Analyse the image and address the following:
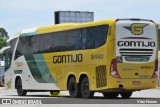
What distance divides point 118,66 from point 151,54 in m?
1.61

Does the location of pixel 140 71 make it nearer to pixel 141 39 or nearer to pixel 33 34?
pixel 141 39

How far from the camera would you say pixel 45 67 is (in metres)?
29.3

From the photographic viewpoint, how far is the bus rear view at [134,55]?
2466 cm

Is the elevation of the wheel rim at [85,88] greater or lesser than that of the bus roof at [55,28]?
lesser

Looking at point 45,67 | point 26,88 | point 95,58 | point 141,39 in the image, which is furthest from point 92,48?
point 26,88

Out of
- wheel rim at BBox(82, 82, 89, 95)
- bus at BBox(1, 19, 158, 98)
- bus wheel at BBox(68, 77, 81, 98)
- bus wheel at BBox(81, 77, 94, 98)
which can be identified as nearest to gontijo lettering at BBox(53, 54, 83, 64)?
bus at BBox(1, 19, 158, 98)

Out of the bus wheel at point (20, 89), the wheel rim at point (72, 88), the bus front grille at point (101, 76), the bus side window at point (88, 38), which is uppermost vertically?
the bus side window at point (88, 38)

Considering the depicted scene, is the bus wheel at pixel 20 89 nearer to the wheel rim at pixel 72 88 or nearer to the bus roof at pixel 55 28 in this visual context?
the bus roof at pixel 55 28

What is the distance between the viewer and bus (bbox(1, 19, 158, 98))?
24.7 metres

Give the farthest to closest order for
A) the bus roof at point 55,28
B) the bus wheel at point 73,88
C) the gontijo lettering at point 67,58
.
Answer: the gontijo lettering at point 67,58 < the bus wheel at point 73,88 < the bus roof at point 55,28

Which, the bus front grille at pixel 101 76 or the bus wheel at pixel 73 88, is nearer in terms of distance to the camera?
the bus front grille at pixel 101 76

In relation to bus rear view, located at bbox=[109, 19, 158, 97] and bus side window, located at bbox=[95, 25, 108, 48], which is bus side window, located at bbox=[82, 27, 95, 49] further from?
bus rear view, located at bbox=[109, 19, 158, 97]

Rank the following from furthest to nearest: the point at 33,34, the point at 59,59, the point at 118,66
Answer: the point at 33,34
the point at 59,59
the point at 118,66

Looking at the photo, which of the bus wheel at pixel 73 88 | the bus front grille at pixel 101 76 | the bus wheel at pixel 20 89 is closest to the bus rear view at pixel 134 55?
the bus front grille at pixel 101 76
